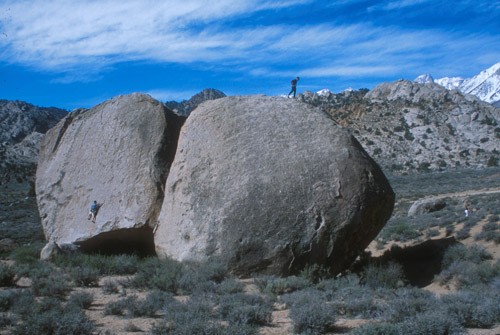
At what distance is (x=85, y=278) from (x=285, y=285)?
353 cm

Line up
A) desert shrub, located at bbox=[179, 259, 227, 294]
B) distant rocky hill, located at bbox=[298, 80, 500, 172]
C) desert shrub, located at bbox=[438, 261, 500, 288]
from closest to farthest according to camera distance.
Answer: desert shrub, located at bbox=[179, 259, 227, 294] → desert shrub, located at bbox=[438, 261, 500, 288] → distant rocky hill, located at bbox=[298, 80, 500, 172]

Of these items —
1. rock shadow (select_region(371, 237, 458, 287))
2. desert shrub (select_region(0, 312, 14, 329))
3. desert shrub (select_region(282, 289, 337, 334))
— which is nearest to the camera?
desert shrub (select_region(282, 289, 337, 334))

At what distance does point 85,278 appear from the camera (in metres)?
9.39

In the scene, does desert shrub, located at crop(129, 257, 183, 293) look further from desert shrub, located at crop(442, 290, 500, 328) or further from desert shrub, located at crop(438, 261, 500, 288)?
desert shrub, located at crop(438, 261, 500, 288)

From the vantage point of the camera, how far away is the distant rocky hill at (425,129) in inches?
2096

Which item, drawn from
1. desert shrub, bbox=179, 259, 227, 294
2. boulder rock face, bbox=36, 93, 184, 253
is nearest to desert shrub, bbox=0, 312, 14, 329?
desert shrub, bbox=179, 259, 227, 294

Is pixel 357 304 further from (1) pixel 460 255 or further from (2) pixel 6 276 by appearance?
(2) pixel 6 276

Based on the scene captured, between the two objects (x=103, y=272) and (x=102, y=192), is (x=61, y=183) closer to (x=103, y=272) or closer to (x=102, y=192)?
(x=102, y=192)

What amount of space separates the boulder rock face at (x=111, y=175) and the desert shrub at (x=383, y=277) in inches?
179

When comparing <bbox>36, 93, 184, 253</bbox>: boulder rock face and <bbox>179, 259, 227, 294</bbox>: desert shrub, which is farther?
<bbox>36, 93, 184, 253</bbox>: boulder rock face

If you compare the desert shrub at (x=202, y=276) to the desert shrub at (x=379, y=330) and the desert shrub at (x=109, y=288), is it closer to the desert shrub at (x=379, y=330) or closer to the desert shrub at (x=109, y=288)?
the desert shrub at (x=109, y=288)

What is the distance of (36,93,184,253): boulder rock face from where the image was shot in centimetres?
1157

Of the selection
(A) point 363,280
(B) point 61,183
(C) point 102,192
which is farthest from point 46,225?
(A) point 363,280

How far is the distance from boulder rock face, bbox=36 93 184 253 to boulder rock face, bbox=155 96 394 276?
26.2 inches
